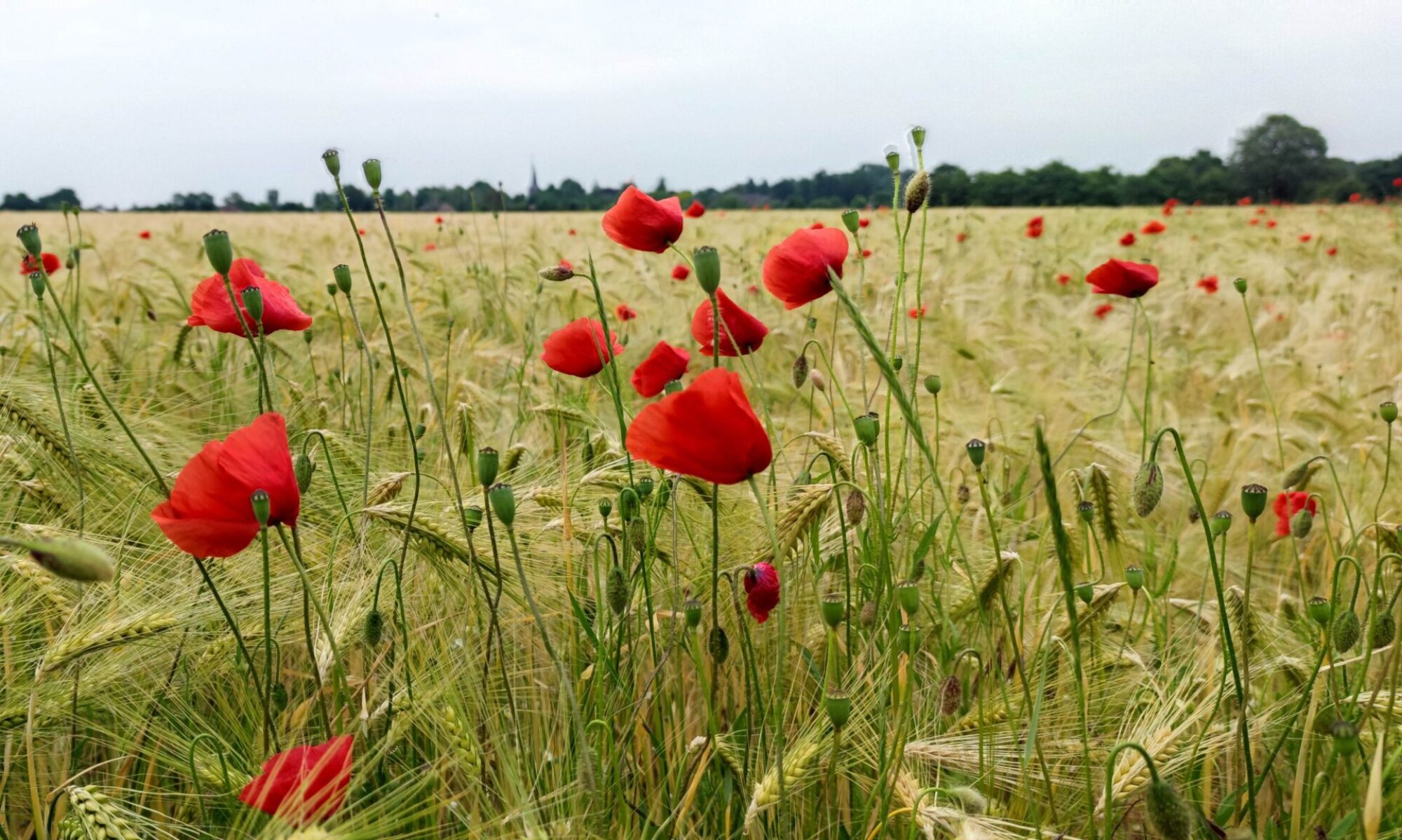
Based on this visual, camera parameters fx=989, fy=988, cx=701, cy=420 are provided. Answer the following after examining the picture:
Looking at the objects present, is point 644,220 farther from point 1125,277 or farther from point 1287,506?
point 1287,506

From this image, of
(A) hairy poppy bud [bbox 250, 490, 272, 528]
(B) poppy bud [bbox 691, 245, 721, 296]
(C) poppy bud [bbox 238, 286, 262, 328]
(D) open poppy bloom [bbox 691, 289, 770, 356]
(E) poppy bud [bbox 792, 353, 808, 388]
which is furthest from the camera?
(E) poppy bud [bbox 792, 353, 808, 388]

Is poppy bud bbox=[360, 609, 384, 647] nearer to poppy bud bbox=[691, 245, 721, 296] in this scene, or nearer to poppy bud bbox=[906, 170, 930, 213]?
poppy bud bbox=[691, 245, 721, 296]

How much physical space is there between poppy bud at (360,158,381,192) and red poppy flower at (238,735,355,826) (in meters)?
0.57

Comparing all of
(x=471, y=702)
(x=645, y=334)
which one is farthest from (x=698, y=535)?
(x=645, y=334)

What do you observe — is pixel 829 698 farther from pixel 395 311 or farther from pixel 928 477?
pixel 395 311

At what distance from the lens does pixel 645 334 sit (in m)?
3.29

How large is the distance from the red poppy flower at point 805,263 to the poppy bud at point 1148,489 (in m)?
0.39

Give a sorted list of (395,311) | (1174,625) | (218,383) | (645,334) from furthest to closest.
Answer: (395,311) → (645,334) → (218,383) → (1174,625)

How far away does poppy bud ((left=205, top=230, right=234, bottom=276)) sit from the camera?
934 mm

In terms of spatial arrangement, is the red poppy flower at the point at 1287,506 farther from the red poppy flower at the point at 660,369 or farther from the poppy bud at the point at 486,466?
the poppy bud at the point at 486,466

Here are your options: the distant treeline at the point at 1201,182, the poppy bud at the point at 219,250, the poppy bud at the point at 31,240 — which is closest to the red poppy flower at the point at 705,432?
the poppy bud at the point at 219,250

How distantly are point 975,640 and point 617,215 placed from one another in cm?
77

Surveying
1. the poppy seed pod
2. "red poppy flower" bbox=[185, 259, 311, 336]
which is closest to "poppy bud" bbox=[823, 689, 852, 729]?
the poppy seed pod

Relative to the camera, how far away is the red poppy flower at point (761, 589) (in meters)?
0.97
